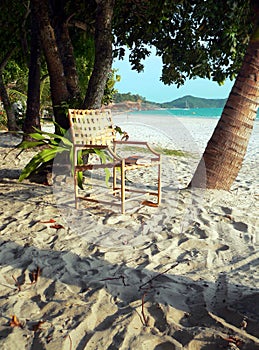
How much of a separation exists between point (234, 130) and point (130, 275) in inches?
103

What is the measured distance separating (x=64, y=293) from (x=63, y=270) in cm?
31

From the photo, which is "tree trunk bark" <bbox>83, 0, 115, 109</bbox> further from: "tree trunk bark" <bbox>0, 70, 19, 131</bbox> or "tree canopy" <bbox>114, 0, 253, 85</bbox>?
"tree trunk bark" <bbox>0, 70, 19, 131</bbox>

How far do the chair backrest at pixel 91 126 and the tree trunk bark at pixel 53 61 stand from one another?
955 millimetres

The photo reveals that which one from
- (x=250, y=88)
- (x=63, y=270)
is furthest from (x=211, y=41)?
(x=63, y=270)

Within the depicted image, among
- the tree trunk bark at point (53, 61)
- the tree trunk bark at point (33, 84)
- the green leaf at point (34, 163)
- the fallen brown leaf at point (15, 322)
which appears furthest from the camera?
the tree trunk bark at point (33, 84)

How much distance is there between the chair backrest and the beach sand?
828 mm

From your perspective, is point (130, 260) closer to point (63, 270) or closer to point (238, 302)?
point (63, 270)

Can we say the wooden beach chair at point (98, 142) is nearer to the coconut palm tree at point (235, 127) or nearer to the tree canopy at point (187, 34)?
the coconut palm tree at point (235, 127)

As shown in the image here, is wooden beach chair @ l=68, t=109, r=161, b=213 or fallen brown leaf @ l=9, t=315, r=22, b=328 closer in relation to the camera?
fallen brown leaf @ l=9, t=315, r=22, b=328

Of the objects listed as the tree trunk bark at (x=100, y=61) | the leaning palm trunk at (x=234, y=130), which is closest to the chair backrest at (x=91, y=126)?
the tree trunk bark at (x=100, y=61)

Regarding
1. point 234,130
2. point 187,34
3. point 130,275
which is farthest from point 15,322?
point 187,34

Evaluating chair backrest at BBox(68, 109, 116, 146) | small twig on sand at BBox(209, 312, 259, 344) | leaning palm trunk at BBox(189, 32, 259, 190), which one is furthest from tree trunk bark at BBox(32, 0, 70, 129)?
small twig on sand at BBox(209, 312, 259, 344)

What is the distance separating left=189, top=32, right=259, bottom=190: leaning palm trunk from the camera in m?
4.22

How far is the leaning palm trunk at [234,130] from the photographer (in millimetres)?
4219
